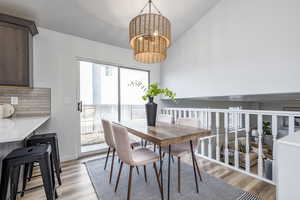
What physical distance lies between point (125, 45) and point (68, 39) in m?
1.16

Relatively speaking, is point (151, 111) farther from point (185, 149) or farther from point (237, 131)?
point (237, 131)

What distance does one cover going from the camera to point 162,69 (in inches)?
157

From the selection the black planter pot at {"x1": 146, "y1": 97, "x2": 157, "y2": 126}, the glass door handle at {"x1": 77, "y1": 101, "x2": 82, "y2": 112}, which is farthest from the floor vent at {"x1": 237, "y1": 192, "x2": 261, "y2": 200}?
the glass door handle at {"x1": 77, "y1": 101, "x2": 82, "y2": 112}

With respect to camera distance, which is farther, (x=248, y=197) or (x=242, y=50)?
(x=242, y=50)

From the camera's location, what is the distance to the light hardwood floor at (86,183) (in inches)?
63.0

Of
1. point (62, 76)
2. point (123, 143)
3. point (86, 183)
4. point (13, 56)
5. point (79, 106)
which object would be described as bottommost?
point (86, 183)

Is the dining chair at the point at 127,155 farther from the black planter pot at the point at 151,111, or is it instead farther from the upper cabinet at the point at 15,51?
the upper cabinet at the point at 15,51

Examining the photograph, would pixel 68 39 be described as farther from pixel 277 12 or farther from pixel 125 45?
pixel 277 12

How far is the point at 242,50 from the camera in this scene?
237 centimetres

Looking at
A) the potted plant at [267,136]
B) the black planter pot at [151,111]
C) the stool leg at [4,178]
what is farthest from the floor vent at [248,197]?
the potted plant at [267,136]

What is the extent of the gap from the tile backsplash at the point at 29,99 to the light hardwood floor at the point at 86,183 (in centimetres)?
106

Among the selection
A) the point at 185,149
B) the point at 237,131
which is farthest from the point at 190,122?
the point at 237,131

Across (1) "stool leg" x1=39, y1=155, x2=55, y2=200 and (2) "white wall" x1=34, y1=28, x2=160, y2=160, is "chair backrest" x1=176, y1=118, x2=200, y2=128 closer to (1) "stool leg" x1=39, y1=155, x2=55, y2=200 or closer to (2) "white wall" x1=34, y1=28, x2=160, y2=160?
(1) "stool leg" x1=39, y1=155, x2=55, y2=200

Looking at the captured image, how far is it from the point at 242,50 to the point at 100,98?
2.95 metres
